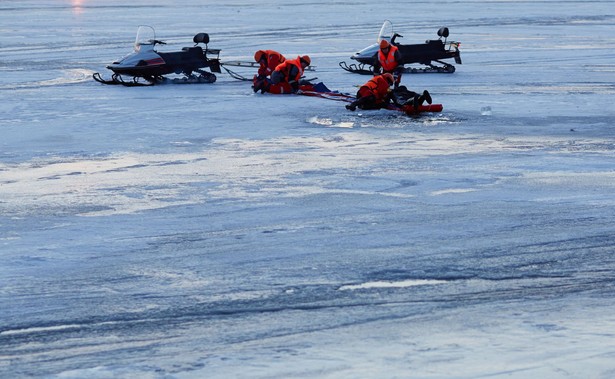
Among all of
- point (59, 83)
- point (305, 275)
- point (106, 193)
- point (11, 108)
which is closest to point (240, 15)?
point (59, 83)

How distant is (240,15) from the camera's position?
39.2m

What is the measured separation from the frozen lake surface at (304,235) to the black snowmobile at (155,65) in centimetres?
102

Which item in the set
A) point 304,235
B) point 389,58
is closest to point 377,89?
point 389,58

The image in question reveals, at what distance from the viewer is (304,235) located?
7.36 m

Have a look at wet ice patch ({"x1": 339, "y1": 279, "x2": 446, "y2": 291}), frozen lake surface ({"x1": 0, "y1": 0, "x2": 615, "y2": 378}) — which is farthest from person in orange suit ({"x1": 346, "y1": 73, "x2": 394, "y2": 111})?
wet ice patch ({"x1": 339, "y1": 279, "x2": 446, "y2": 291})

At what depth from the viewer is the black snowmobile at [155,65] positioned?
17.9 meters

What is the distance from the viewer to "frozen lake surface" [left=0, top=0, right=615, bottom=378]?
5.06 m

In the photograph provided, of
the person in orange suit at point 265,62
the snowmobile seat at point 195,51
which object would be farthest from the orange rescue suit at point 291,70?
the snowmobile seat at point 195,51

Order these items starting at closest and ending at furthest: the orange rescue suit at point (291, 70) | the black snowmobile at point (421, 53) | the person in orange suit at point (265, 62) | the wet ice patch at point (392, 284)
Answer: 1. the wet ice patch at point (392, 284)
2. the orange rescue suit at point (291, 70)
3. the person in orange suit at point (265, 62)
4. the black snowmobile at point (421, 53)

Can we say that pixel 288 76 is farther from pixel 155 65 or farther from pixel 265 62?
pixel 155 65

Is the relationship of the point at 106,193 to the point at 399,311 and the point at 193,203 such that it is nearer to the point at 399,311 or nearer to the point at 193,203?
the point at 193,203

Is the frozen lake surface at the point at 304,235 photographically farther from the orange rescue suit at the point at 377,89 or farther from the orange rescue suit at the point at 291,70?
the orange rescue suit at the point at 291,70

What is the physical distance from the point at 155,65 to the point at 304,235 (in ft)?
36.9

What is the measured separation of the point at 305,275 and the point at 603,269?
1721 millimetres
